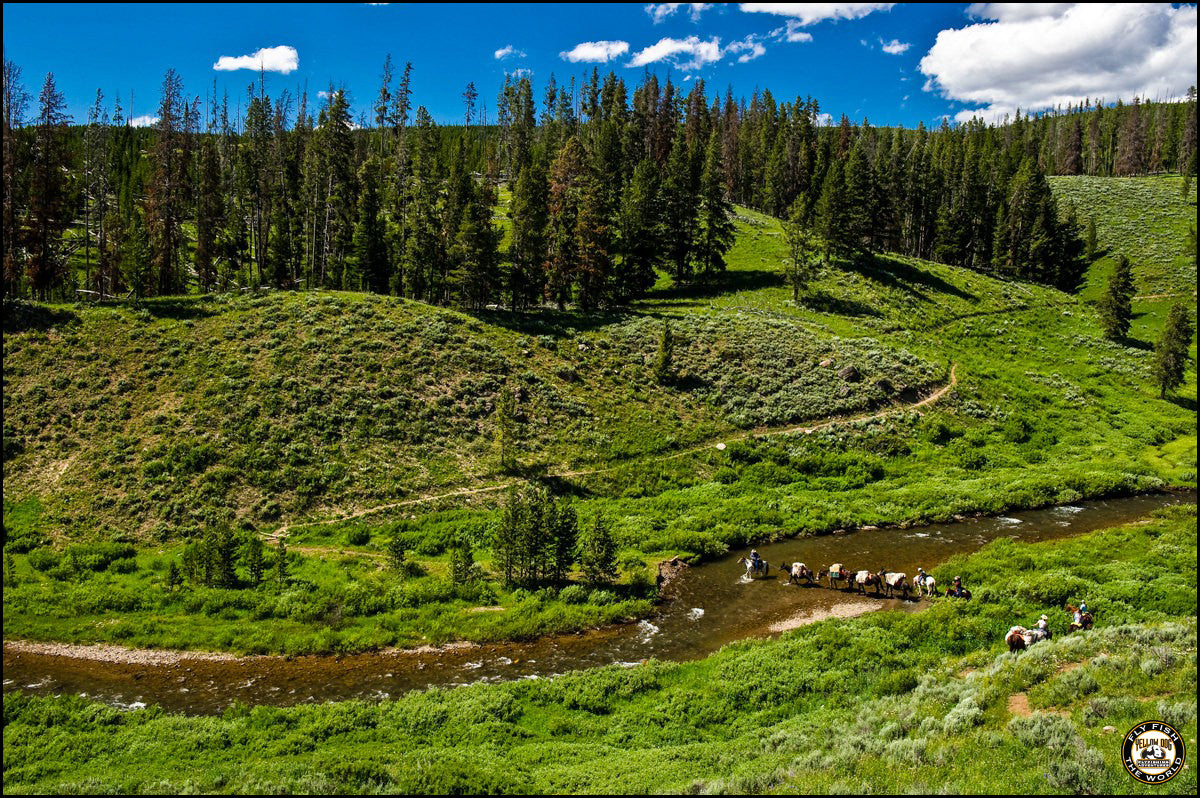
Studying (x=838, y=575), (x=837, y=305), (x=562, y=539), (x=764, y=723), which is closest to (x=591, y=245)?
(x=837, y=305)

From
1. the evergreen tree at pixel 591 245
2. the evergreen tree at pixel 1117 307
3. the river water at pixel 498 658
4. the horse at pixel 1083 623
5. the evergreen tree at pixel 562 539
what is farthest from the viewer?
the evergreen tree at pixel 1117 307

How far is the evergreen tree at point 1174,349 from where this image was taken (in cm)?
5544

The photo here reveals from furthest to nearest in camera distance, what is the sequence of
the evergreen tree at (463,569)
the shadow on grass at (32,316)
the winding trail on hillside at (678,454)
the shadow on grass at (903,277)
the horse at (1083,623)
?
the shadow on grass at (903,277) → the shadow on grass at (32,316) → the winding trail on hillside at (678,454) → the evergreen tree at (463,569) → the horse at (1083,623)

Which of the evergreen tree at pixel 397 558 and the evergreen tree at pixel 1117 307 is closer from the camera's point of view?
the evergreen tree at pixel 397 558

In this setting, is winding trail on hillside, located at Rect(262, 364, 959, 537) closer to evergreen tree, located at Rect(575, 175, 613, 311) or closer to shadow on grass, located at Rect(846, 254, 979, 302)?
shadow on grass, located at Rect(846, 254, 979, 302)

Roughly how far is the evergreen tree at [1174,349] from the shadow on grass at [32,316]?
3630 inches

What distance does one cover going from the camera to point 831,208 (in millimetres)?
84438

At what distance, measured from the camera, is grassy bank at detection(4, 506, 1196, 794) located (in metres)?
14.3

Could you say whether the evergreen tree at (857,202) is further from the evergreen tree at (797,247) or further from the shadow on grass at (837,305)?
the shadow on grass at (837,305)

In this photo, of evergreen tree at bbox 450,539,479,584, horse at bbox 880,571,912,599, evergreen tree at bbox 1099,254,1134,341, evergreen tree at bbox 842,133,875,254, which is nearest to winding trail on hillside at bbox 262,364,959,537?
evergreen tree at bbox 450,539,479,584

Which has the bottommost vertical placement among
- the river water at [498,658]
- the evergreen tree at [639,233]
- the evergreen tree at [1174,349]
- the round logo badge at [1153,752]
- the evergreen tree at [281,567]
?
the river water at [498,658]

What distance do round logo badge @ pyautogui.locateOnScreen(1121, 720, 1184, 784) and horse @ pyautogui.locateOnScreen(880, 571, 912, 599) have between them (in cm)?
1694

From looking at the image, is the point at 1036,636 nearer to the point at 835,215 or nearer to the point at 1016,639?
the point at 1016,639

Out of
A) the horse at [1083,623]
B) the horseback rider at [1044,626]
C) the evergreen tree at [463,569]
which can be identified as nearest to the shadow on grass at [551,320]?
the evergreen tree at [463,569]
